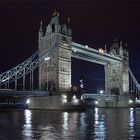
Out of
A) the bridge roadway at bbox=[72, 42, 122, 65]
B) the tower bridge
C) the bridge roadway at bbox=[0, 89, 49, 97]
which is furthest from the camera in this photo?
the bridge roadway at bbox=[72, 42, 122, 65]

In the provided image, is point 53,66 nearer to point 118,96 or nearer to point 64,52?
point 64,52

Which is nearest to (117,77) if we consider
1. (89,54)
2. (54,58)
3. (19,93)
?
(89,54)

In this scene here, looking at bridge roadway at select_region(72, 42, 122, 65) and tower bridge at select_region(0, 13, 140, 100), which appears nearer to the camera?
tower bridge at select_region(0, 13, 140, 100)

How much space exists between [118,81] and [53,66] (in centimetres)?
4020

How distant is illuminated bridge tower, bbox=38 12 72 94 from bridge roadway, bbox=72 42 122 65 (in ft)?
15.6

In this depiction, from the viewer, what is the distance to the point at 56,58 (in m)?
82.0

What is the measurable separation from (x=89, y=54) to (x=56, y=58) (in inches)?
636

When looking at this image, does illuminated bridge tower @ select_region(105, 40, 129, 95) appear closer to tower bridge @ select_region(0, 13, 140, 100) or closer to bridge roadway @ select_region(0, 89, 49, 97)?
tower bridge @ select_region(0, 13, 140, 100)

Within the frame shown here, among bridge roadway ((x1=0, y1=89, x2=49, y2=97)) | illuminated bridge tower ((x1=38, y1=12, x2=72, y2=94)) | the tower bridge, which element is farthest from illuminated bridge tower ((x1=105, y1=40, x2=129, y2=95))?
bridge roadway ((x1=0, y1=89, x2=49, y2=97))

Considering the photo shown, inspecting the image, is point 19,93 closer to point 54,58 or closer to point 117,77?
point 54,58

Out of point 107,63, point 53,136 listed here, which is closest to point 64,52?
point 107,63

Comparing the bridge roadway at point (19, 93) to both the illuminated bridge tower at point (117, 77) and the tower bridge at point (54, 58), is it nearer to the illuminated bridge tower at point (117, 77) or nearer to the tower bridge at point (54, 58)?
the tower bridge at point (54, 58)

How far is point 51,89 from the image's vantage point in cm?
7881

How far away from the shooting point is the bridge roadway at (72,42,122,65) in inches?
3541
